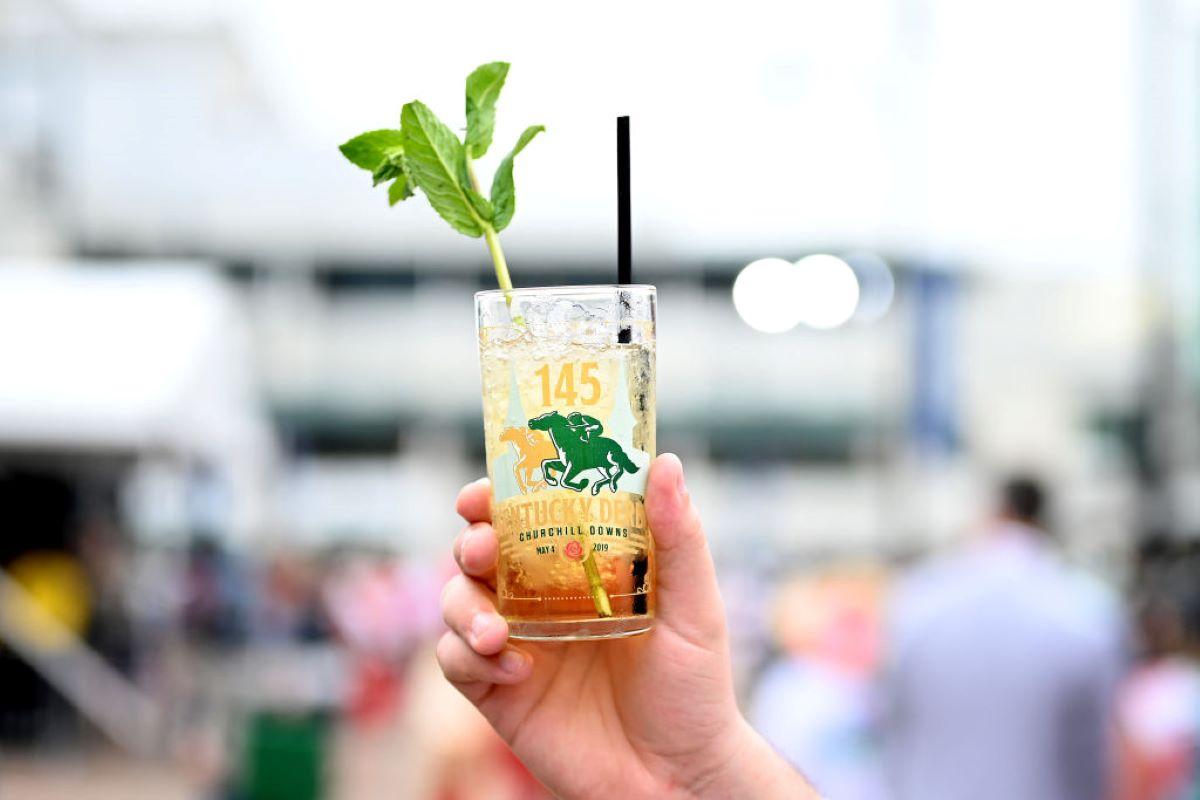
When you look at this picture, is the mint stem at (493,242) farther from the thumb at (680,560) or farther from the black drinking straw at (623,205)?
the thumb at (680,560)

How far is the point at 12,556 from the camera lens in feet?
41.6

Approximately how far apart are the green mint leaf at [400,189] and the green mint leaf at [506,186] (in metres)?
0.10

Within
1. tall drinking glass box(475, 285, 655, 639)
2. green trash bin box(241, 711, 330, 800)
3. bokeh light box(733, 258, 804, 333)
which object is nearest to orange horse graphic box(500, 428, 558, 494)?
tall drinking glass box(475, 285, 655, 639)

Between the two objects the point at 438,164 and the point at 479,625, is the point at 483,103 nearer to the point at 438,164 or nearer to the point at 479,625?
the point at 438,164

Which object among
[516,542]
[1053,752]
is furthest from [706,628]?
[1053,752]

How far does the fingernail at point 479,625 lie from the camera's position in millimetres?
1380

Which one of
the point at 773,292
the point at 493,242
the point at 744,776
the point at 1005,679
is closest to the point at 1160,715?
the point at 1005,679

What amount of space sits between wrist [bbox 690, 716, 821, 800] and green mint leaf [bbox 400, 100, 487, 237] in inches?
23.8

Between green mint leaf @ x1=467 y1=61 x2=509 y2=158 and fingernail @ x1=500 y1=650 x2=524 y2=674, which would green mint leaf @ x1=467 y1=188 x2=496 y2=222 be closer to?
green mint leaf @ x1=467 y1=61 x2=509 y2=158

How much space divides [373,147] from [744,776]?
2.46 feet

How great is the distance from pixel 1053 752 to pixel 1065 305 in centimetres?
1783

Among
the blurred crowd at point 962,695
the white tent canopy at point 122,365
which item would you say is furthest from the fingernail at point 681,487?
the white tent canopy at point 122,365

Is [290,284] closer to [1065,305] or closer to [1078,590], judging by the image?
[1065,305]

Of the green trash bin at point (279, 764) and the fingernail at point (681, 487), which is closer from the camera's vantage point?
the fingernail at point (681, 487)
